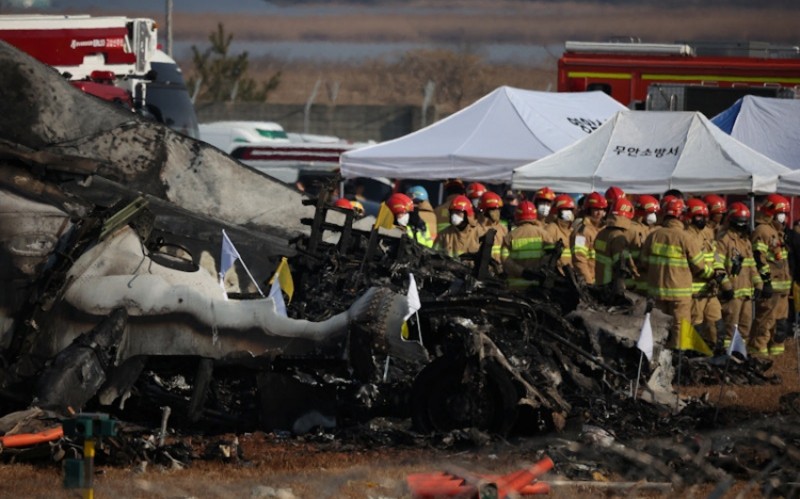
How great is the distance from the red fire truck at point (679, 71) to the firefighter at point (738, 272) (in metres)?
6.59

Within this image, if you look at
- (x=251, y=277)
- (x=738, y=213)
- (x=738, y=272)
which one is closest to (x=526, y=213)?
(x=738, y=272)

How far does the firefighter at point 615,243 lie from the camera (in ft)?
51.6

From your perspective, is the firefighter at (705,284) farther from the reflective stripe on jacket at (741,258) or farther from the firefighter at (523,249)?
the firefighter at (523,249)

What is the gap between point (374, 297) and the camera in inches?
381

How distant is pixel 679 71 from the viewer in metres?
24.6

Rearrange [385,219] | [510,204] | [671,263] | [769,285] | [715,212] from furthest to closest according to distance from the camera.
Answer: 1. [510,204]
2. [715,212]
3. [769,285]
4. [671,263]
5. [385,219]

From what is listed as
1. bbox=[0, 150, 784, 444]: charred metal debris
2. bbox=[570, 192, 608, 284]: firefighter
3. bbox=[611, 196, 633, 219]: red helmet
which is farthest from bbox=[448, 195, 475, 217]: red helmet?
bbox=[0, 150, 784, 444]: charred metal debris

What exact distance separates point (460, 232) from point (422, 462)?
7869mm

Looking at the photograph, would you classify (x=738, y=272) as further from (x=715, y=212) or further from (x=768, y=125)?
(x=768, y=125)

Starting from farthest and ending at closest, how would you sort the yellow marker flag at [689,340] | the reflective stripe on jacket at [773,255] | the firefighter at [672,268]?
the reflective stripe on jacket at [773,255]
the firefighter at [672,268]
the yellow marker flag at [689,340]

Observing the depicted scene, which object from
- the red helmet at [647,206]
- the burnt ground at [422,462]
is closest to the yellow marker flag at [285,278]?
the burnt ground at [422,462]

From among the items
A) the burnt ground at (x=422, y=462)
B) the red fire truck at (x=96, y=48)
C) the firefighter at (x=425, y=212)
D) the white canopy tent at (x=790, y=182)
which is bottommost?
the burnt ground at (x=422, y=462)

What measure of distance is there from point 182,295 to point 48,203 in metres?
1.06

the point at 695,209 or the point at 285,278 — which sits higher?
the point at 695,209
